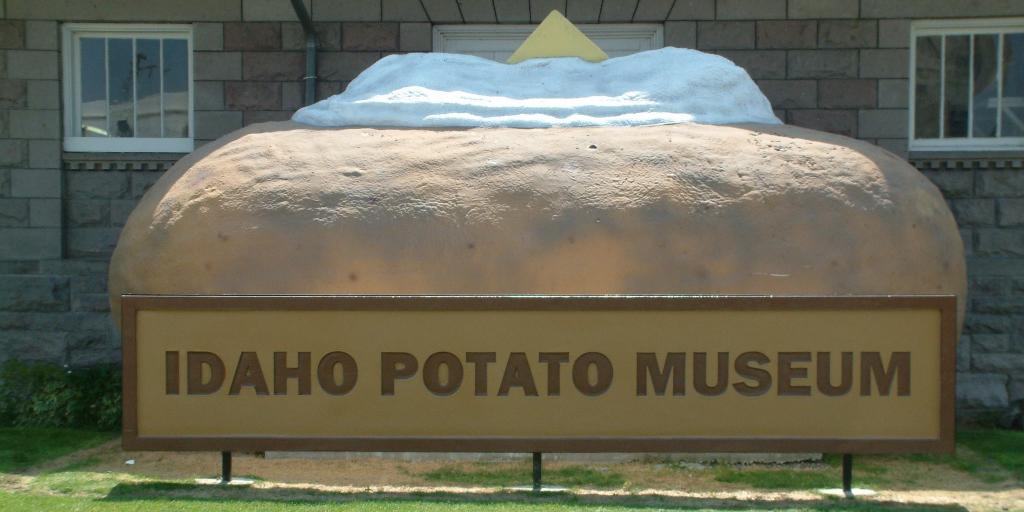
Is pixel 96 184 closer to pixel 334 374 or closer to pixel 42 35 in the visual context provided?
pixel 42 35

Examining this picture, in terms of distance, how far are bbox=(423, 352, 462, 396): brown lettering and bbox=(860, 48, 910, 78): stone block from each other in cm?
475

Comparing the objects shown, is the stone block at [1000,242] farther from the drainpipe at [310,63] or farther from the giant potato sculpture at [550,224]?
the drainpipe at [310,63]

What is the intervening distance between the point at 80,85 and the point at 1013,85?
715cm

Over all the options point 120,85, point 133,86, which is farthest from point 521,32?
point 120,85

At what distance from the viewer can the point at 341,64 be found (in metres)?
7.91

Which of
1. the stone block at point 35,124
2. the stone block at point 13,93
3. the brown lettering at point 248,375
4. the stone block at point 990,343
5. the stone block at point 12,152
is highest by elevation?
the stone block at point 13,93

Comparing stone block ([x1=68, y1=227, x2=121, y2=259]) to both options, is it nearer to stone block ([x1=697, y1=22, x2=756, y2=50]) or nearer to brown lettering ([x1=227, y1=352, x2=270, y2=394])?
brown lettering ([x1=227, y1=352, x2=270, y2=394])

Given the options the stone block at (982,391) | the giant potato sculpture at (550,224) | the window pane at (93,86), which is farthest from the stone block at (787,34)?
the window pane at (93,86)

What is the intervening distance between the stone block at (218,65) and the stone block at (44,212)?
145 cm

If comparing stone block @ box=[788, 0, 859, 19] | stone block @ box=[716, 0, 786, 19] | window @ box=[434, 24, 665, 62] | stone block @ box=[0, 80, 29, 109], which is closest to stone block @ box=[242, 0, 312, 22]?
window @ box=[434, 24, 665, 62]

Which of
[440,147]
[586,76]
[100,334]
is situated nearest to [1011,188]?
[586,76]

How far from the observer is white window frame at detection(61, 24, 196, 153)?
800cm

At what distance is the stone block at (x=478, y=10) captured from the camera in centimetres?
790

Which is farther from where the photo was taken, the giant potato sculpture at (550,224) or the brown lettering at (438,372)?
the giant potato sculpture at (550,224)
